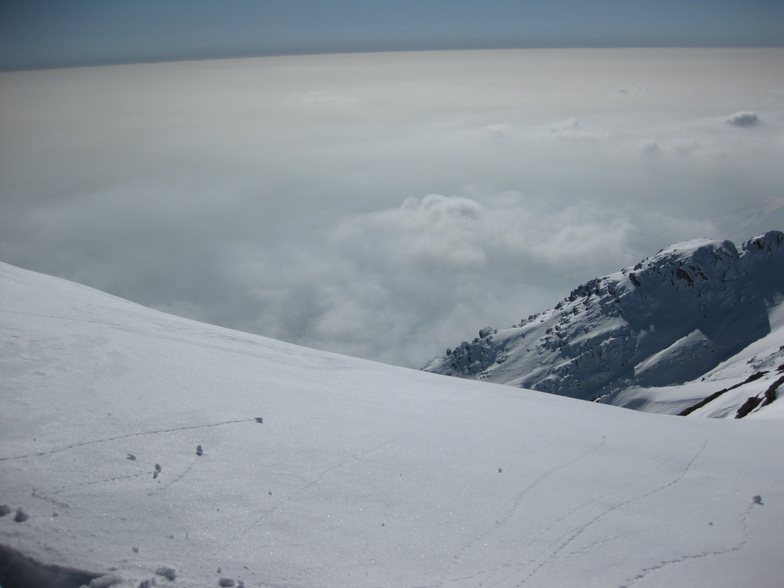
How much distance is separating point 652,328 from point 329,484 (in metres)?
156

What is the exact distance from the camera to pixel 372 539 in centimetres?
591

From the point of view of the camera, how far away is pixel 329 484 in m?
6.73

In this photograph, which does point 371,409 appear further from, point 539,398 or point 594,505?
point 539,398

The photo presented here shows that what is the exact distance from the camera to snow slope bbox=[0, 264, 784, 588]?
5.30 metres

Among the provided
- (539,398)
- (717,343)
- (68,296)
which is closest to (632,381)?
(717,343)

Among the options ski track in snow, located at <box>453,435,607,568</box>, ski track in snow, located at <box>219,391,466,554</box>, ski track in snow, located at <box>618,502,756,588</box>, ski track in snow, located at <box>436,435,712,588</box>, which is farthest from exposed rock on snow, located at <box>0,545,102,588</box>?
ski track in snow, located at <box>618,502,756,588</box>

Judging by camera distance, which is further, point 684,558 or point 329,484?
point 329,484

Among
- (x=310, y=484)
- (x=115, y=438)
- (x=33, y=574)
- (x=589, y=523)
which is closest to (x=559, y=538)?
(x=589, y=523)

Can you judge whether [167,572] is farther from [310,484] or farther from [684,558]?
[684,558]

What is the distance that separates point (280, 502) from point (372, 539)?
126 cm

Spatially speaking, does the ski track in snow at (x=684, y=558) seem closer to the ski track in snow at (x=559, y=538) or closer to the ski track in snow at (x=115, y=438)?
the ski track in snow at (x=559, y=538)

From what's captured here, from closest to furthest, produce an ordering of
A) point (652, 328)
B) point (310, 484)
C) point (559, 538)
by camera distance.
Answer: point (559, 538) < point (310, 484) < point (652, 328)

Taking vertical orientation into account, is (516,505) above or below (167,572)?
above

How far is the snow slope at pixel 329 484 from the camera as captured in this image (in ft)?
17.4
